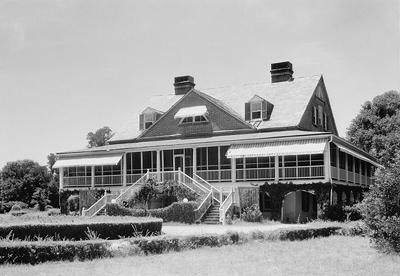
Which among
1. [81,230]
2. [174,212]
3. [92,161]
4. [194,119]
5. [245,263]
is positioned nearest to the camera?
[245,263]

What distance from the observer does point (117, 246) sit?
1905cm

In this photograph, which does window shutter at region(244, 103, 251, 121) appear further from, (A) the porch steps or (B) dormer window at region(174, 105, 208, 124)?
(A) the porch steps

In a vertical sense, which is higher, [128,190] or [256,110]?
[256,110]

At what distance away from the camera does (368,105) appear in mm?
58438

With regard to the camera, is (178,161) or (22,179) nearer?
(178,161)

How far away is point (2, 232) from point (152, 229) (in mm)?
7181

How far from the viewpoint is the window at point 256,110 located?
137 ft

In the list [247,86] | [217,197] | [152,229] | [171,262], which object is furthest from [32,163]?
[171,262]

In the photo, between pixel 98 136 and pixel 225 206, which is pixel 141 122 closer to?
pixel 225 206

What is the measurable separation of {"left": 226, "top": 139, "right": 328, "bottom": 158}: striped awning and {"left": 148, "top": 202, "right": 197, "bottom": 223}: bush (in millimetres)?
4730

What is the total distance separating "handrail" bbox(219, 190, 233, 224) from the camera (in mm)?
33281

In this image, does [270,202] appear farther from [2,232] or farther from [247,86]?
[2,232]

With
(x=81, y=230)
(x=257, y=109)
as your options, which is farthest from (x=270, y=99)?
(x=81, y=230)

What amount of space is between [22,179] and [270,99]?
40173 mm
